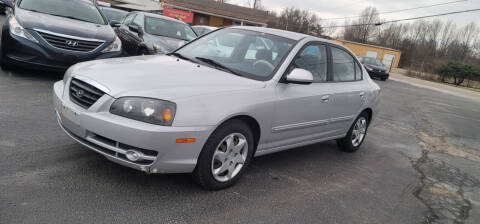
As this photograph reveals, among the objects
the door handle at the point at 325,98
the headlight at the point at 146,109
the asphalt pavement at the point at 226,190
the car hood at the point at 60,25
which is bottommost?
the asphalt pavement at the point at 226,190

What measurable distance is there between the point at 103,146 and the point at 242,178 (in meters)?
1.53

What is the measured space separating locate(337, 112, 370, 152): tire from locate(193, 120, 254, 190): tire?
2.36m

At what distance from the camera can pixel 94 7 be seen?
27.7 feet

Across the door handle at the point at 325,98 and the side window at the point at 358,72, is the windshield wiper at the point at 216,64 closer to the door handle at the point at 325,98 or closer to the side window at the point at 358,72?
the door handle at the point at 325,98

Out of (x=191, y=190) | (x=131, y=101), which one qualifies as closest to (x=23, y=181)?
(x=131, y=101)

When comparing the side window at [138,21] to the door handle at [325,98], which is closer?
the door handle at [325,98]

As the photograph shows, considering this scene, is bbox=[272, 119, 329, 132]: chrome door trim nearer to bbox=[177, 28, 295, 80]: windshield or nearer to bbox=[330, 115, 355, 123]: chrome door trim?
bbox=[330, 115, 355, 123]: chrome door trim

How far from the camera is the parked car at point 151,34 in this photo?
8.84m

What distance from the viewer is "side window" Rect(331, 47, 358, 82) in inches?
200

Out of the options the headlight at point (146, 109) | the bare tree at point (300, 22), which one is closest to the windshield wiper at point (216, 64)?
the headlight at point (146, 109)

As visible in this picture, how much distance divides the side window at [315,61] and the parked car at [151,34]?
176 inches

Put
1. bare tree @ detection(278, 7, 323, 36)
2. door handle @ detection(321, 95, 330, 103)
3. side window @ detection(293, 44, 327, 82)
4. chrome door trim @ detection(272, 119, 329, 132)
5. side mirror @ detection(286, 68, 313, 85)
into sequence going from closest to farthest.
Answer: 1. side mirror @ detection(286, 68, 313, 85)
2. chrome door trim @ detection(272, 119, 329, 132)
3. side window @ detection(293, 44, 327, 82)
4. door handle @ detection(321, 95, 330, 103)
5. bare tree @ detection(278, 7, 323, 36)

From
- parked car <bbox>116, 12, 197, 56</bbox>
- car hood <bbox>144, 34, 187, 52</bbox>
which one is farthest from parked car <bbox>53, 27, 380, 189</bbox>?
parked car <bbox>116, 12, 197, 56</bbox>

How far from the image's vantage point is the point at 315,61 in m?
4.71
